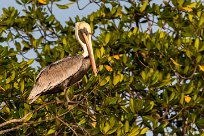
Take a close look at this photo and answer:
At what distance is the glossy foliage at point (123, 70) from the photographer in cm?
1215

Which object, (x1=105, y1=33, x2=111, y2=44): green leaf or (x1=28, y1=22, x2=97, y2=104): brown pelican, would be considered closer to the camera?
(x1=28, y1=22, x2=97, y2=104): brown pelican

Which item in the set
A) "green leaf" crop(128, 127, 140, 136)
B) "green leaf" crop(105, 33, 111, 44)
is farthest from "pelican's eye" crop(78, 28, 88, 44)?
"green leaf" crop(128, 127, 140, 136)

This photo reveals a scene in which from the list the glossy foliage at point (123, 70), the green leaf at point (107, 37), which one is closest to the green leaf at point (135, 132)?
the glossy foliage at point (123, 70)

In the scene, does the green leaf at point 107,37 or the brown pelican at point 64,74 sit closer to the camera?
the brown pelican at point 64,74

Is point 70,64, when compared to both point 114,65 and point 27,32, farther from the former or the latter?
point 27,32

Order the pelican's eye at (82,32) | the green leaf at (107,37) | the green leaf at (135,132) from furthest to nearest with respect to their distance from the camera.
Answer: the green leaf at (107,37) < the pelican's eye at (82,32) < the green leaf at (135,132)

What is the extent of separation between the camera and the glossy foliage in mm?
12148

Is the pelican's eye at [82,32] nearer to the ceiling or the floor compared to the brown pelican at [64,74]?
nearer to the ceiling

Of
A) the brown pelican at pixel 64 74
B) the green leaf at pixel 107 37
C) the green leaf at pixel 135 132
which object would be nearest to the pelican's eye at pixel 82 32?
the brown pelican at pixel 64 74

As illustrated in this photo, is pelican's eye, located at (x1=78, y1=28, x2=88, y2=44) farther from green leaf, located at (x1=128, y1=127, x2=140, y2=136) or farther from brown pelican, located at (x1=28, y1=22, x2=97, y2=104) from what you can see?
green leaf, located at (x1=128, y1=127, x2=140, y2=136)

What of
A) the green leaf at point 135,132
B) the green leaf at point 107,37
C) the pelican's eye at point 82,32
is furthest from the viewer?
the green leaf at point 107,37

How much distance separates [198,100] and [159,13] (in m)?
3.62

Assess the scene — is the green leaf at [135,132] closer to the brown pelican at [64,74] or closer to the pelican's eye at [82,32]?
the brown pelican at [64,74]

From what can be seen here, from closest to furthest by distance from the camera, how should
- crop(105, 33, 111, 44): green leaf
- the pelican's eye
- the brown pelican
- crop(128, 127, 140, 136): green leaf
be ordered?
crop(128, 127, 140, 136): green leaf < the brown pelican < the pelican's eye < crop(105, 33, 111, 44): green leaf
